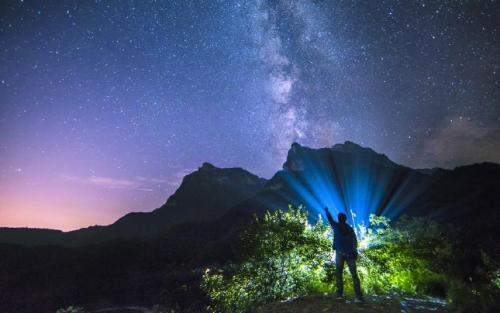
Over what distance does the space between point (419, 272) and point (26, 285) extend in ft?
241

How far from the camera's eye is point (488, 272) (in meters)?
9.48

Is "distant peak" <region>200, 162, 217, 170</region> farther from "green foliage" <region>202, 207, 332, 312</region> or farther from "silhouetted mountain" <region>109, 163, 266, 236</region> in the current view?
"green foliage" <region>202, 207, 332, 312</region>

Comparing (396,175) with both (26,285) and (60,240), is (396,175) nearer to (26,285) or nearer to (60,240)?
(26,285)

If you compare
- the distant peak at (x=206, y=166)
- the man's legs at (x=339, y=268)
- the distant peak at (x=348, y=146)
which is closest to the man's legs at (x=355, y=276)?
the man's legs at (x=339, y=268)

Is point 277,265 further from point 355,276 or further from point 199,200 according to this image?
point 199,200

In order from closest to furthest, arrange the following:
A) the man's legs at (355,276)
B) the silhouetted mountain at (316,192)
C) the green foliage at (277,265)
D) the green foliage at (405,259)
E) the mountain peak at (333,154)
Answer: the man's legs at (355,276), the green foliage at (277,265), the green foliage at (405,259), the silhouetted mountain at (316,192), the mountain peak at (333,154)

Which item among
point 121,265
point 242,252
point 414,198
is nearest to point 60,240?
point 121,265

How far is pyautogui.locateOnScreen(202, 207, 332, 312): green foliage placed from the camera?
994cm

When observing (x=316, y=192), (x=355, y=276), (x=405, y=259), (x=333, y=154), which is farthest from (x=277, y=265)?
(x=333, y=154)

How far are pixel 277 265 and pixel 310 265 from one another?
1108 mm

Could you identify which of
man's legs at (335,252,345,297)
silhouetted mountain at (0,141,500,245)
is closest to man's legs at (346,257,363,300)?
man's legs at (335,252,345,297)

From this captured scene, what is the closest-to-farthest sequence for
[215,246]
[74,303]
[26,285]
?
[74,303] < [26,285] < [215,246]

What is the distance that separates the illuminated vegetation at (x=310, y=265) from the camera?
32.7 feet

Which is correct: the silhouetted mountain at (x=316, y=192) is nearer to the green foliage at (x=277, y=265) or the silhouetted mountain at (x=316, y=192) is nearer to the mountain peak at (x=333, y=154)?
the mountain peak at (x=333, y=154)
